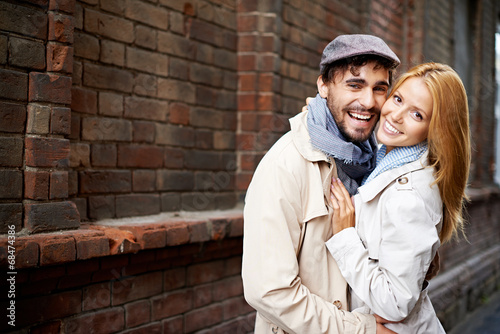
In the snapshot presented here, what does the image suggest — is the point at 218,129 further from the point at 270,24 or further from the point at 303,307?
the point at 303,307

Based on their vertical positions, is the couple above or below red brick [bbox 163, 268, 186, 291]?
above

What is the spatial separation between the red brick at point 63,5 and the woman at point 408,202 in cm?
145

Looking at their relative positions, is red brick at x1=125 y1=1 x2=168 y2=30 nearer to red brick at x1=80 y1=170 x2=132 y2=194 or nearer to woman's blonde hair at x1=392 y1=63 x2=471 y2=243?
red brick at x1=80 y1=170 x2=132 y2=194

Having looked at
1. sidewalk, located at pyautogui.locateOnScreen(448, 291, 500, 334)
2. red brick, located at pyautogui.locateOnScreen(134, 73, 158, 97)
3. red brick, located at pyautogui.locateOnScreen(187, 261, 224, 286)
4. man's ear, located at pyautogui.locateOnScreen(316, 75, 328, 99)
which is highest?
red brick, located at pyautogui.locateOnScreen(134, 73, 158, 97)

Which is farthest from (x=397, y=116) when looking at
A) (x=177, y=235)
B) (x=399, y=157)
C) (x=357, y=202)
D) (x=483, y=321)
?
(x=483, y=321)

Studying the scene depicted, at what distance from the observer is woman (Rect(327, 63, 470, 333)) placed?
1850 millimetres

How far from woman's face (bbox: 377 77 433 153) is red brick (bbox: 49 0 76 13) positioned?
150 centimetres

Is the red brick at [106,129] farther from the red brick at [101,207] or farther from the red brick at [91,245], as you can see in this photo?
the red brick at [91,245]

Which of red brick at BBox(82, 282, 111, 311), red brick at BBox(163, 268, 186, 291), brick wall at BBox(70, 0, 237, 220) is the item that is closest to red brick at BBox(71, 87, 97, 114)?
brick wall at BBox(70, 0, 237, 220)

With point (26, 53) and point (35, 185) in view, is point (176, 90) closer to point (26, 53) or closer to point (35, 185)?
point (26, 53)

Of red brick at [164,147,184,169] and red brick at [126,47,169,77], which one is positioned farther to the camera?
red brick at [164,147,184,169]

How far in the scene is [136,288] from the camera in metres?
2.70

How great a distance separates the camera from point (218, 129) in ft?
11.4

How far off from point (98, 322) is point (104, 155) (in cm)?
86
